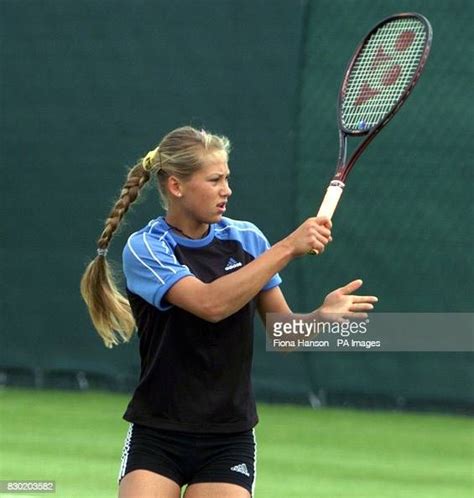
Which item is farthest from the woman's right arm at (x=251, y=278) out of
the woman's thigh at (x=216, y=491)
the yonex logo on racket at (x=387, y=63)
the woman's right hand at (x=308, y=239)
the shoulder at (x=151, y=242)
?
the yonex logo on racket at (x=387, y=63)

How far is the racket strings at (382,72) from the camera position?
4801 millimetres

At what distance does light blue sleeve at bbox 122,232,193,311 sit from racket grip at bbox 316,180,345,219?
1.29 feet

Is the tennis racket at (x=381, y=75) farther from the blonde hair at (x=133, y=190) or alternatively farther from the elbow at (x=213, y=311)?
the elbow at (x=213, y=311)

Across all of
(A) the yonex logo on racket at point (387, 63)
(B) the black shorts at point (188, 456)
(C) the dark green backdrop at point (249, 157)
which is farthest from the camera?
(C) the dark green backdrop at point (249, 157)

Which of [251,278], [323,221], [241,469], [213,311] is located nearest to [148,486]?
[241,469]

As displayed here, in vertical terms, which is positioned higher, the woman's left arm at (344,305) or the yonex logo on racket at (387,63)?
the yonex logo on racket at (387,63)

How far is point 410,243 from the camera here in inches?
332

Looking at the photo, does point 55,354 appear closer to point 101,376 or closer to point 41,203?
point 101,376

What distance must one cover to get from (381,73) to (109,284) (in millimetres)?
1188

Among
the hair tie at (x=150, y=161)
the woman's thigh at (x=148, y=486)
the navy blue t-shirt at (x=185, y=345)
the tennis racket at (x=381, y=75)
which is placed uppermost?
the tennis racket at (x=381, y=75)

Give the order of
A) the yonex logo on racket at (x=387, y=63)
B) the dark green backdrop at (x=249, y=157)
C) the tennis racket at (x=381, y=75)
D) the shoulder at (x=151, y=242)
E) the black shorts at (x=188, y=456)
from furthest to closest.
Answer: the dark green backdrop at (x=249, y=157)
the yonex logo on racket at (x=387, y=63)
the tennis racket at (x=381, y=75)
the shoulder at (x=151, y=242)
the black shorts at (x=188, y=456)

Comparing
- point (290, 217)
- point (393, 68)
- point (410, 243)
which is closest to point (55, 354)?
point (290, 217)

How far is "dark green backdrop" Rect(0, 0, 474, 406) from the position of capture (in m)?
8.37

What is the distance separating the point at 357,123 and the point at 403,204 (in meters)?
3.69
